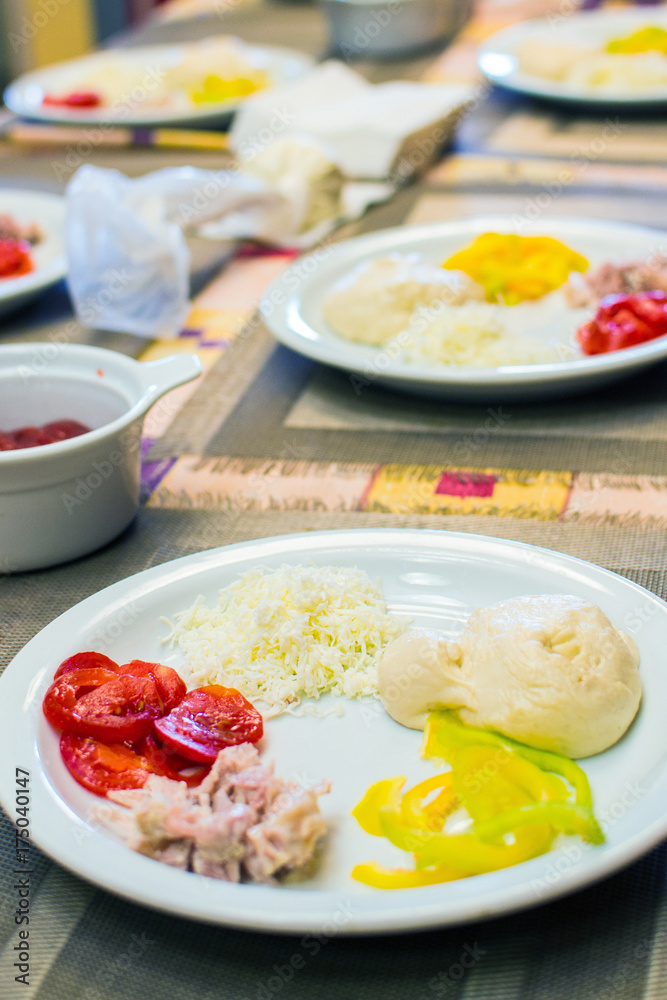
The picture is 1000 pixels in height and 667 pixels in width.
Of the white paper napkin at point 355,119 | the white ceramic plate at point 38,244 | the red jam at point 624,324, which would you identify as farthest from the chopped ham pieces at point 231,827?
the white paper napkin at point 355,119

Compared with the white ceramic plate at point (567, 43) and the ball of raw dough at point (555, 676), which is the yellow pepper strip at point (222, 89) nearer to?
the white ceramic plate at point (567, 43)

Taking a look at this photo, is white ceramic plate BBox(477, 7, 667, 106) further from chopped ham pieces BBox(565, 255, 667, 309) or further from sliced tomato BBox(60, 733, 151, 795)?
sliced tomato BBox(60, 733, 151, 795)

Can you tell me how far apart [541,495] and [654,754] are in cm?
49

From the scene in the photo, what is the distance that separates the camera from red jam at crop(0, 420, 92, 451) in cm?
115

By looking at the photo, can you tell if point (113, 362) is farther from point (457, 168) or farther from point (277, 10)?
point (277, 10)

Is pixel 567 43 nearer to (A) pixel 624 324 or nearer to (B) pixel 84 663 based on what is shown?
(A) pixel 624 324

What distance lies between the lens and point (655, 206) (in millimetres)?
2012

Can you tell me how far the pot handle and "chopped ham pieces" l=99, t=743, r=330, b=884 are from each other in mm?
517

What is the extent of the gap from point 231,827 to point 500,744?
0.23m

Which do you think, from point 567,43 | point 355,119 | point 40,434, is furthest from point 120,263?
point 567,43

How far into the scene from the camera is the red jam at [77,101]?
2682mm


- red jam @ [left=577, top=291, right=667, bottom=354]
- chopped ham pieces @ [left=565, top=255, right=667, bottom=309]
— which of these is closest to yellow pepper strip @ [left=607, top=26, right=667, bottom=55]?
chopped ham pieces @ [left=565, top=255, right=667, bottom=309]

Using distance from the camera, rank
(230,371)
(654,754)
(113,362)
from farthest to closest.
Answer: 1. (230,371)
2. (113,362)
3. (654,754)

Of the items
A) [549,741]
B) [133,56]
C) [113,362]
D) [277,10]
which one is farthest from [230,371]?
[277,10]
